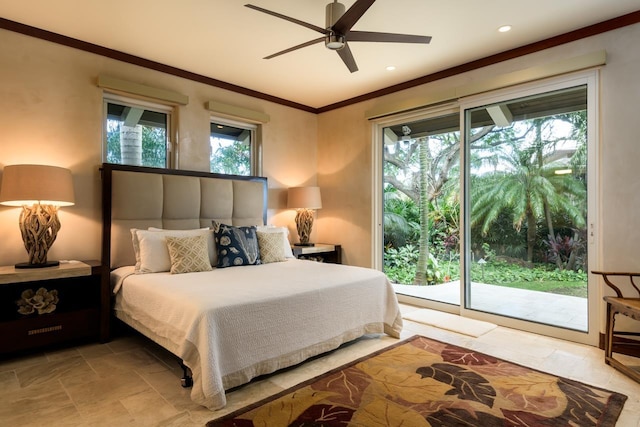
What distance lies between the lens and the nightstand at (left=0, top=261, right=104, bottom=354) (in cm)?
277

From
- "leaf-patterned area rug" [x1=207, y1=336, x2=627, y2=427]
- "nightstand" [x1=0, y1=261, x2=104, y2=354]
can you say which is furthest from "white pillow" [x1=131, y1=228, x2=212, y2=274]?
"leaf-patterned area rug" [x1=207, y1=336, x2=627, y2=427]

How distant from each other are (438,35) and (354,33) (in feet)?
3.90

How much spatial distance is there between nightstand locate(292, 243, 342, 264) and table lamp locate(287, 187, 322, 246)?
0.18 meters

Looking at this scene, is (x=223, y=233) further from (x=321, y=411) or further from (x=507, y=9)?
(x=507, y=9)

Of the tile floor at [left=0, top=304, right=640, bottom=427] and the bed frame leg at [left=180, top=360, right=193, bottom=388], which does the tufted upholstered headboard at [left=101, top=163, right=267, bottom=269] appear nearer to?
the tile floor at [left=0, top=304, right=640, bottom=427]

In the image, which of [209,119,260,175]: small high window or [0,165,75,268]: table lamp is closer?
[0,165,75,268]: table lamp

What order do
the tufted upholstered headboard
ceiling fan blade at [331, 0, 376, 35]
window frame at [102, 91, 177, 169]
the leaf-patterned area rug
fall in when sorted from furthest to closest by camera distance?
window frame at [102, 91, 177, 169] → the tufted upholstered headboard → ceiling fan blade at [331, 0, 376, 35] → the leaf-patterned area rug

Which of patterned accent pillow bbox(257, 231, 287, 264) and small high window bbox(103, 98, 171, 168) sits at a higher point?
small high window bbox(103, 98, 171, 168)

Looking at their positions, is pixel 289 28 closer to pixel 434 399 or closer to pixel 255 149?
pixel 255 149

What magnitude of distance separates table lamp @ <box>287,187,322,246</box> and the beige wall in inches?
53.9

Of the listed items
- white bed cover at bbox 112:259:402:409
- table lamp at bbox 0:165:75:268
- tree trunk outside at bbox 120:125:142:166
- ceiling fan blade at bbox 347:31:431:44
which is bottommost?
white bed cover at bbox 112:259:402:409

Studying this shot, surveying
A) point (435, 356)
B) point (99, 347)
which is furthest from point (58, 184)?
point (435, 356)

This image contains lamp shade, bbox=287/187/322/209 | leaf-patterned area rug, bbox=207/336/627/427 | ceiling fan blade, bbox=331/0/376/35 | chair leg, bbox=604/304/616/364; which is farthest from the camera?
lamp shade, bbox=287/187/322/209

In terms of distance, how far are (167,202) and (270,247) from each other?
3.79 feet
